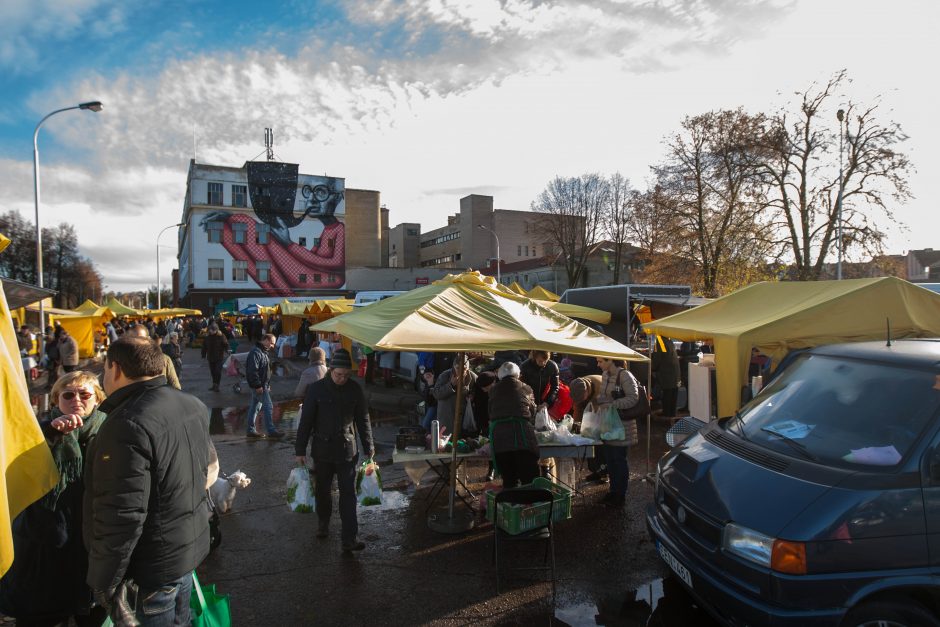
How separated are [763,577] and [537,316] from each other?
3.31 metres

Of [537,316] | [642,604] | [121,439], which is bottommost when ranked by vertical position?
[642,604]

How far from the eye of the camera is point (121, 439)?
8.21 feet

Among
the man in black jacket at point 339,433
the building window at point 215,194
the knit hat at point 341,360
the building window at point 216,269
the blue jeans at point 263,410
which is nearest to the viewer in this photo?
the man in black jacket at point 339,433

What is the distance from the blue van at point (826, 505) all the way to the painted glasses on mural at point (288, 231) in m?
63.8

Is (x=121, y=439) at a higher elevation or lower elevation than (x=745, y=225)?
lower

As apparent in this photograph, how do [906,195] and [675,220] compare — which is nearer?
[906,195]

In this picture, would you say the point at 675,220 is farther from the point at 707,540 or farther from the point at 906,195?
the point at 707,540

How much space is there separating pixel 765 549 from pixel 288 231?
65.9m

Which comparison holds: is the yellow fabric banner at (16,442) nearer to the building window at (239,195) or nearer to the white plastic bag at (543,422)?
the white plastic bag at (543,422)

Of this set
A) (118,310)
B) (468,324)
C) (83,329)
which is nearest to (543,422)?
(468,324)

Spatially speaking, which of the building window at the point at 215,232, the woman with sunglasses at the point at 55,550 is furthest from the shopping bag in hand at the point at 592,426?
the building window at the point at 215,232

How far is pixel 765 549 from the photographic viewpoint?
124 inches

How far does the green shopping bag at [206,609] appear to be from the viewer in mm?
3018

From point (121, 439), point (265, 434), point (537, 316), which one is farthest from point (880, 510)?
point (265, 434)
